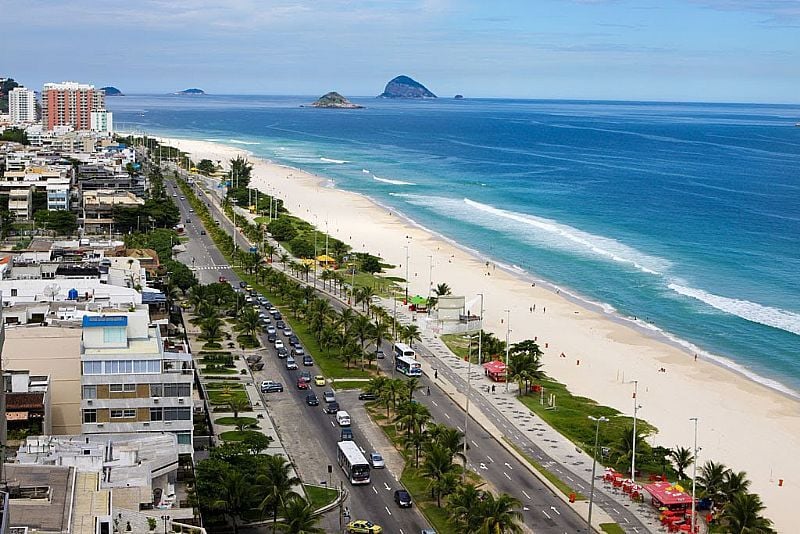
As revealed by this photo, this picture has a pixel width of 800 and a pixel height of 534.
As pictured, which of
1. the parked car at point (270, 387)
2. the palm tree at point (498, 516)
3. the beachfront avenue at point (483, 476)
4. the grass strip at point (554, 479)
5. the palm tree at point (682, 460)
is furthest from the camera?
the parked car at point (270, 387)

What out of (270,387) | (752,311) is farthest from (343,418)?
(752,311)

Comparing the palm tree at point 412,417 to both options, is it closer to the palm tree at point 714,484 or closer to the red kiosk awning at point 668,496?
the red kiosk awning at point 668,496

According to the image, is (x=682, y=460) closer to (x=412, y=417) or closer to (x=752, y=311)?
(x=412, y=417)

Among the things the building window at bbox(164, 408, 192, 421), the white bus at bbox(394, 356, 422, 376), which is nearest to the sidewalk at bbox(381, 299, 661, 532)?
the white bus at bbox(394, 356, 422, 376)

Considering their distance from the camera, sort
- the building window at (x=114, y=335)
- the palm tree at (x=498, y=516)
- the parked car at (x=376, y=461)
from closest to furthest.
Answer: the palm tree at (x=498, y=516) < the building window at (x=114, y=335) < the parked car at (x=376, y=461)

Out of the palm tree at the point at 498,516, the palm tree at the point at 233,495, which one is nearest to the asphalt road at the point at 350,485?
the palm tree at the point at 498,516
